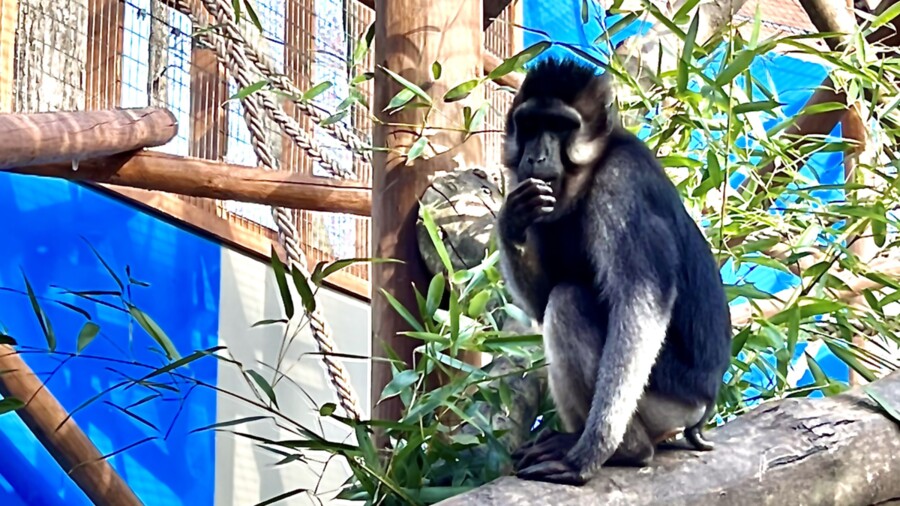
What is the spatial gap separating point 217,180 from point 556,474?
6.32 feet

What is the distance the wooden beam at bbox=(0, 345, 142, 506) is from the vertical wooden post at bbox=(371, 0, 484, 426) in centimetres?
117

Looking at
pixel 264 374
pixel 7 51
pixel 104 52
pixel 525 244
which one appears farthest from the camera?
pixel 264 374

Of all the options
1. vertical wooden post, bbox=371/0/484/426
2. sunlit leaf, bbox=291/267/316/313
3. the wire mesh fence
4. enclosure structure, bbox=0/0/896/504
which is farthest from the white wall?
sunlit leaf, bbox=291/267/316/313

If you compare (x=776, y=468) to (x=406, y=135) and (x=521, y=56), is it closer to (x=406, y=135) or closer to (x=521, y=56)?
(x=521, y=56)

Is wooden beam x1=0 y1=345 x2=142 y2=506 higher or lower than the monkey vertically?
lower

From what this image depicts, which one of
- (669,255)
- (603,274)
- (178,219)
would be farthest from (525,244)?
(178,219)

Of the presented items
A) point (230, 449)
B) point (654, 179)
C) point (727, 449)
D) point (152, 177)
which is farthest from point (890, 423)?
point (230, 449)

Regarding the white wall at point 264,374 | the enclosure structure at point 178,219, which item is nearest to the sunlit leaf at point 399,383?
the enclosure structure at point 178,219

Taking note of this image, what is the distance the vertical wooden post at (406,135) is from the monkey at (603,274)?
458 millimetres

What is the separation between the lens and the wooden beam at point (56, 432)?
3.73 metres

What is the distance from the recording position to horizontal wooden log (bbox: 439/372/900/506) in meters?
2.06

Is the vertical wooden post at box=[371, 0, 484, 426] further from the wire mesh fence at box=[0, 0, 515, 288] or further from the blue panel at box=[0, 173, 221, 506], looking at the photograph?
the blue panel at box=[0, 173, 221, 506]

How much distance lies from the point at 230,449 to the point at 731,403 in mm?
2811

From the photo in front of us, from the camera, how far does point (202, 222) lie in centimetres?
512
